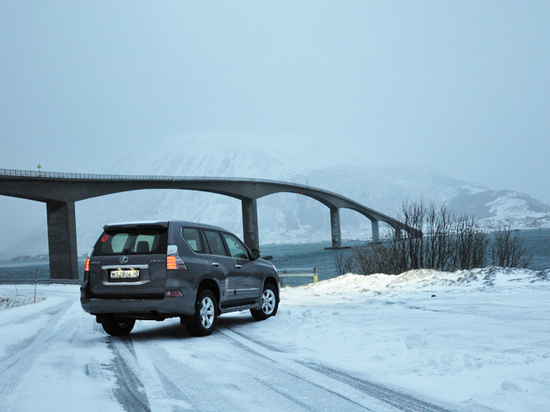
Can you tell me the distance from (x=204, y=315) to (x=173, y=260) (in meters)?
1.16

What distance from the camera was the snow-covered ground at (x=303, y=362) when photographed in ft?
16.3

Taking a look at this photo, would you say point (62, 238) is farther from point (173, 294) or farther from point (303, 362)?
point (303, 362)

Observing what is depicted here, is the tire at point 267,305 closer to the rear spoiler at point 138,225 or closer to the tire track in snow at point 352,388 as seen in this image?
the rear spoiler at point 138,225

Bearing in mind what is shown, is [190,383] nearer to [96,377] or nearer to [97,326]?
[96,377]

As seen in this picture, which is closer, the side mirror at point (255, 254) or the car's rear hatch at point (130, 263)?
the car's rear hatch at point (130, 263)

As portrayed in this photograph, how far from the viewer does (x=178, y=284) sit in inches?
338

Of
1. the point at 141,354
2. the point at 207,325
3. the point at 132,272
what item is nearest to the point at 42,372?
the point at 141,354

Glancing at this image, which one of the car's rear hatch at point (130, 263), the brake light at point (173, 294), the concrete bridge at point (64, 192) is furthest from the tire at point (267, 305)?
the concrete bridge at point (64, 192)

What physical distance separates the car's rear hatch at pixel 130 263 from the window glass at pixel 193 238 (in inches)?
18.0

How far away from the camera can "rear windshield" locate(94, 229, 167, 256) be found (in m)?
8.75

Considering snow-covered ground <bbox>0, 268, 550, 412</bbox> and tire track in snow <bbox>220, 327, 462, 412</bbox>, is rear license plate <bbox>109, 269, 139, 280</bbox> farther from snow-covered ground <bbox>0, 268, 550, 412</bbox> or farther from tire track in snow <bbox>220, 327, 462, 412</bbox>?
tire track in snow <bbox>220, 327, 462, 412</bbox>

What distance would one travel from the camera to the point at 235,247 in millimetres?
10906

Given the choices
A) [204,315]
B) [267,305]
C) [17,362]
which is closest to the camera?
[17,362]

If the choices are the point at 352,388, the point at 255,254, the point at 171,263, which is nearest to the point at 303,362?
the point at 352,388
